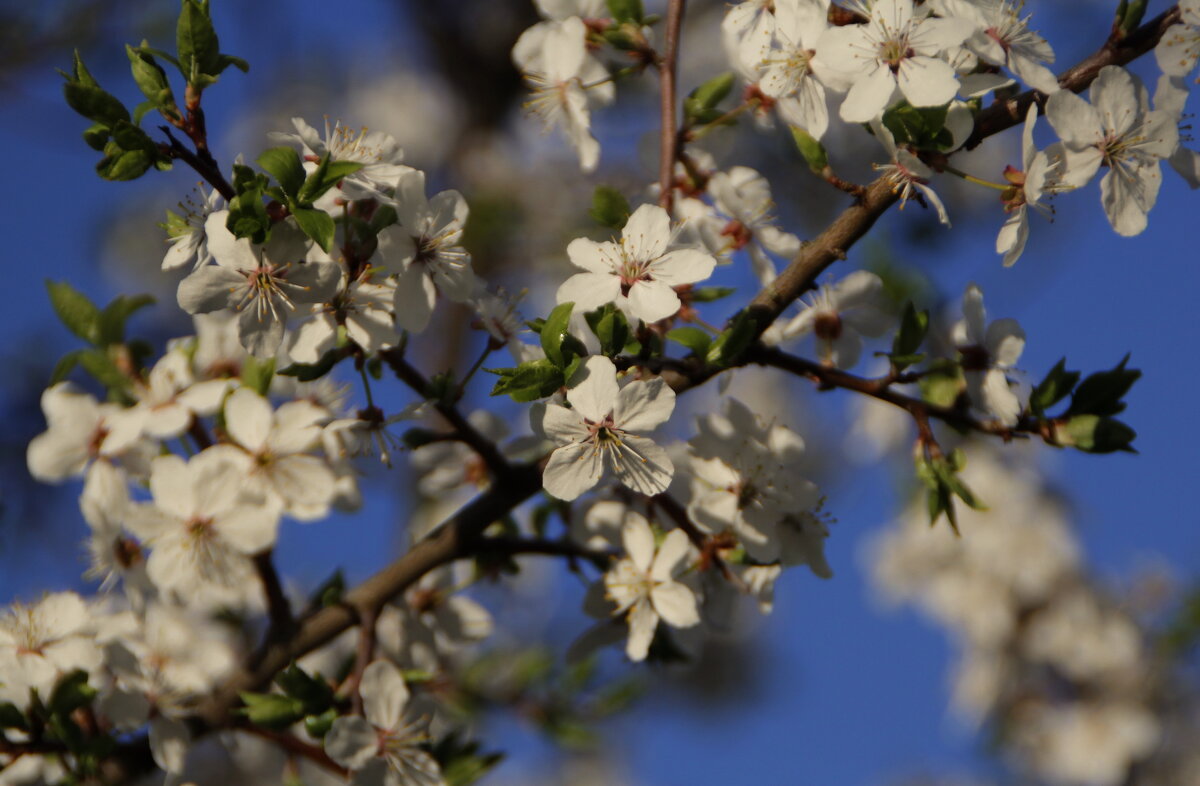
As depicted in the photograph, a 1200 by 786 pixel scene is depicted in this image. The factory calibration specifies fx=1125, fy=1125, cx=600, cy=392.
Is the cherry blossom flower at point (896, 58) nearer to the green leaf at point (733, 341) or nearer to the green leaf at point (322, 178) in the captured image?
the green leaf at point (733, 341)

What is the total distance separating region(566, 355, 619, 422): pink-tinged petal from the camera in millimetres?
1223

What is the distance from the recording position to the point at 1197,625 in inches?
136

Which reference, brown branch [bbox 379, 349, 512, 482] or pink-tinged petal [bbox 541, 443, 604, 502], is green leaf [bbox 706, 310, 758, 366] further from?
brown branch [bbox 379, 349, 512, 482]

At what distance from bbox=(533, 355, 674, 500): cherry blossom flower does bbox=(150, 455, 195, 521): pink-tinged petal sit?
0.51 meters

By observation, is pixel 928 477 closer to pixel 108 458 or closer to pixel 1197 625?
pixel 108 458

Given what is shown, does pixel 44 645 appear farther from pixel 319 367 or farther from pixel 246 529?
pixel 319 367

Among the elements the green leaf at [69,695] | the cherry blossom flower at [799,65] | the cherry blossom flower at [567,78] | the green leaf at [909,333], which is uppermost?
the cherry blossom flower at [567,78]

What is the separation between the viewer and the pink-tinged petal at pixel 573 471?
1.26m

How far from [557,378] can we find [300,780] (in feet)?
2.66

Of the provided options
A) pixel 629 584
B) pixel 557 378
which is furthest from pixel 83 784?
pixel 557 378

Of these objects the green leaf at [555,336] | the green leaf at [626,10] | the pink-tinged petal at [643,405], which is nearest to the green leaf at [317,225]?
the green leaf at [555,336]

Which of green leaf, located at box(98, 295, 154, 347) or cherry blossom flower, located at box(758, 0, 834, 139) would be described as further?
green leaf, located at box(98, 295, 154, 347)

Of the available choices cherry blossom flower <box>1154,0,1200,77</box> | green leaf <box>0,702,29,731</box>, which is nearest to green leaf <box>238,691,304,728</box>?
green leaf <box>0,702,29,731</box>

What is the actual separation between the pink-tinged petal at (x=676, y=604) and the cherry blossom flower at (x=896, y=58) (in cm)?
63
